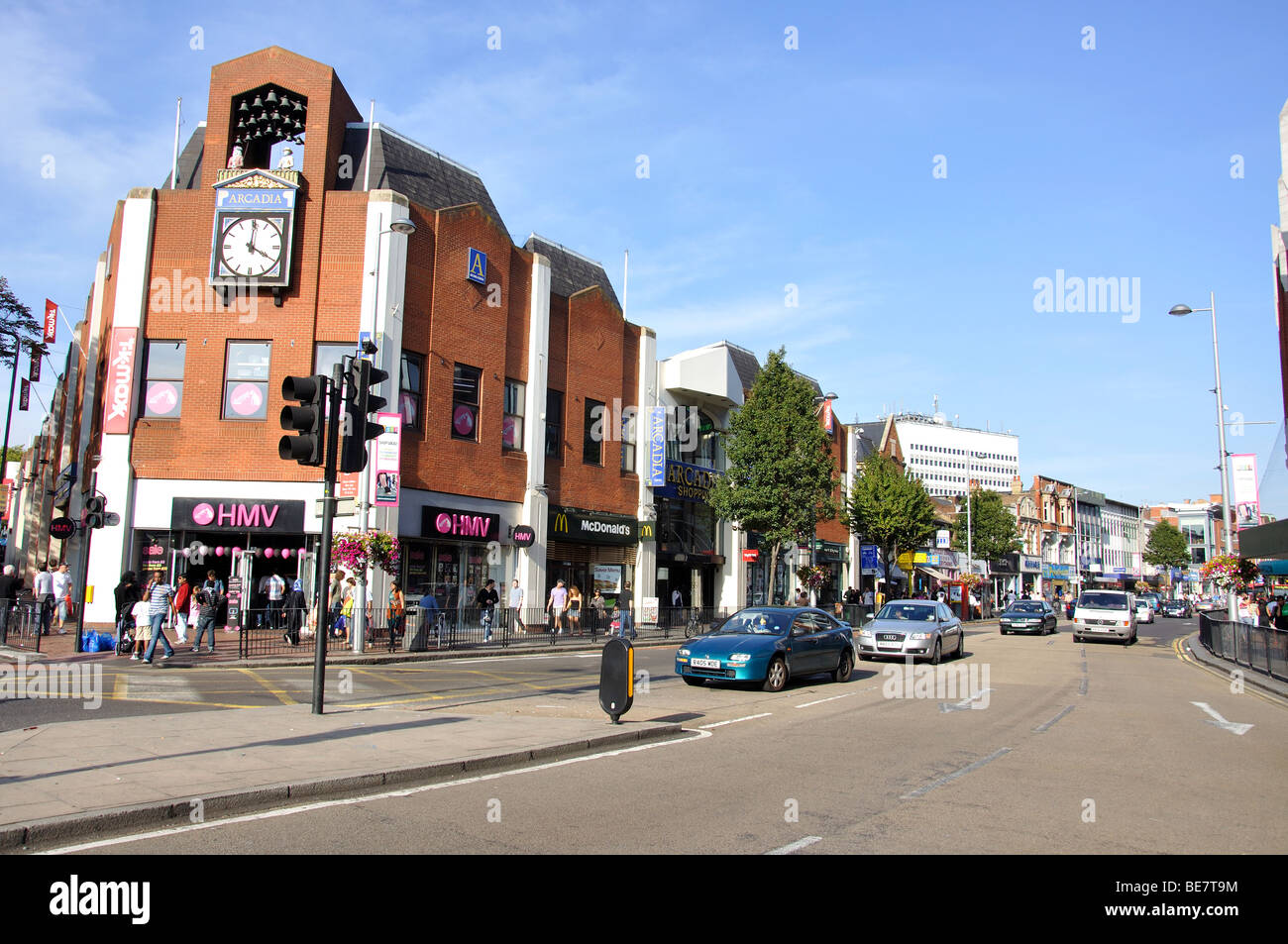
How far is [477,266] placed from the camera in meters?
29.2

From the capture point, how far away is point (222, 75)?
2722 cm

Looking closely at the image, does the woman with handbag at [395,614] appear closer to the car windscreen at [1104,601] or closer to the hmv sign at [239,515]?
the hmv sign at [239,515]

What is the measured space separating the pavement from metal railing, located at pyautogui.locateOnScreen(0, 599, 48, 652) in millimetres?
11863

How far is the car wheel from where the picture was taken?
15.4 m

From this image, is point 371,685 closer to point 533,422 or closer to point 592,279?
point 533,422

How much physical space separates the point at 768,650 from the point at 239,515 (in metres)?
16.3

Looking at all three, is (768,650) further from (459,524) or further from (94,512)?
(459,524)

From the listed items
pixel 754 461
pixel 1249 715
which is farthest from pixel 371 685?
pixel 754 461

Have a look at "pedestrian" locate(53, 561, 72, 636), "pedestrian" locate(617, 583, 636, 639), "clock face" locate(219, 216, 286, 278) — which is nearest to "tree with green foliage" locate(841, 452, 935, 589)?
"pedestrian" locate(617, 583, 636, 639)

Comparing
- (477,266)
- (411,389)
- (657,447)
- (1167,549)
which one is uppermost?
(477,266)

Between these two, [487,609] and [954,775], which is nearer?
[954,775]
